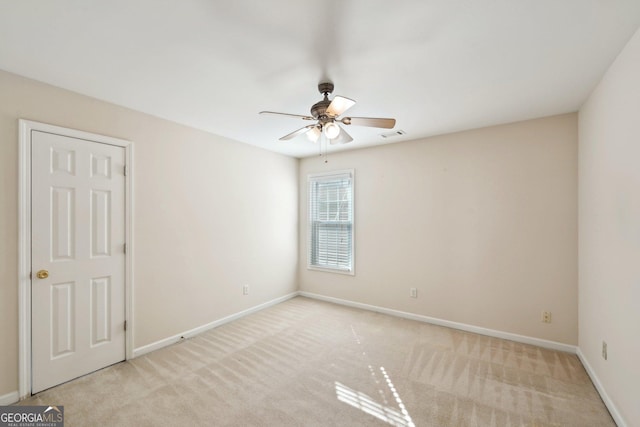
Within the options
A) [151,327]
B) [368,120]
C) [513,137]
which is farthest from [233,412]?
[513,137]

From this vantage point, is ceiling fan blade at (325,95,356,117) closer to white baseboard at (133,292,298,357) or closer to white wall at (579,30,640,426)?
white wall at (579,30,640,426)

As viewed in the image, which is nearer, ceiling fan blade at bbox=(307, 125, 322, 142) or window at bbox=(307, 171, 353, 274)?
ceiling fan blade at bbox=(307, 125, 322, 142)

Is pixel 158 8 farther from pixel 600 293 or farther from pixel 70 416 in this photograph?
pixel 600 293

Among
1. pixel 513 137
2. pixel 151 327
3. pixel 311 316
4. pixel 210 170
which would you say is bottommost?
pixel 311 316

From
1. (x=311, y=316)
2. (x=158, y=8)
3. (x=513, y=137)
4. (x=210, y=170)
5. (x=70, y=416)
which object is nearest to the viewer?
(x=158, y=8)

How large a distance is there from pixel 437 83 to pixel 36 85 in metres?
3.26

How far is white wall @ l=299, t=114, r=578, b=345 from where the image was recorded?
9.48 ft

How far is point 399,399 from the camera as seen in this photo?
2.13 meters

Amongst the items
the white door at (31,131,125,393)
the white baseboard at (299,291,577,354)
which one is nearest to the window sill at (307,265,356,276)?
the white baseboard at (299,291,577,354)

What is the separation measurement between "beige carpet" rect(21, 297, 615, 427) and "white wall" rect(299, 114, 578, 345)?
18.0 inches

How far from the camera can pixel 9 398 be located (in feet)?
6.66

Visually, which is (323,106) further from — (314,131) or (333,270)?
(333,270)

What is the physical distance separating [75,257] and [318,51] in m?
2.66

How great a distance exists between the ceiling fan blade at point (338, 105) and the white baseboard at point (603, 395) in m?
2.75
